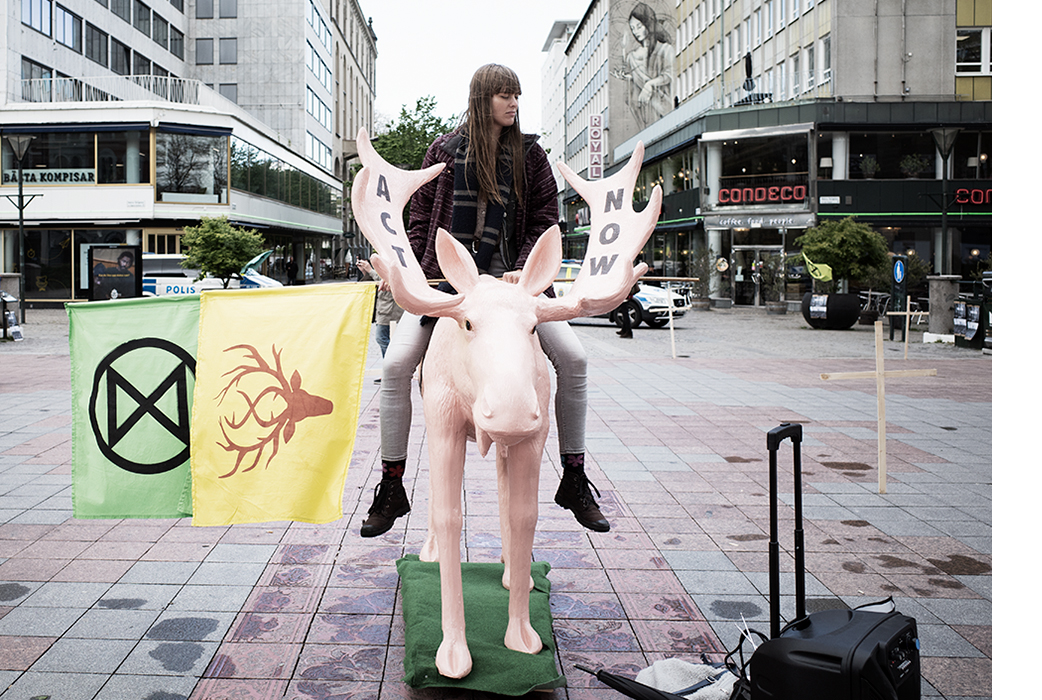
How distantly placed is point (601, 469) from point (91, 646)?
14.4ft

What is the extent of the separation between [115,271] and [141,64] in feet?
74.0

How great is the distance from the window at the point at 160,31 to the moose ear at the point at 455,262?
1951 inches

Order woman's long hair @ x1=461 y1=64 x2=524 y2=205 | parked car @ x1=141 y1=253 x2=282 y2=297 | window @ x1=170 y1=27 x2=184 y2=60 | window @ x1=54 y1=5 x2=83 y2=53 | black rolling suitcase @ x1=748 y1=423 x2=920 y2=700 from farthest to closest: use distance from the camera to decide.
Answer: window @ x1=170 y1=27 x2=184 y2=60 → window @ x1=54 y1=5 x2=83 y2=53 → parked car @ x1=141 y1=253 x2=282 y2=297 → woman's long hair @ x1=461 y1=64 x2=524 y2=205 → black rolling suitcase @ x1=748 y1=423 x2=920 y2=700

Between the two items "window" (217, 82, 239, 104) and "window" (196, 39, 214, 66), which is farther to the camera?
"window" (217, 82, 239, 104)

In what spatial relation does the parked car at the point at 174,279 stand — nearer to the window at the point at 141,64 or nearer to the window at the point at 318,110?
the window at the point at 141,64

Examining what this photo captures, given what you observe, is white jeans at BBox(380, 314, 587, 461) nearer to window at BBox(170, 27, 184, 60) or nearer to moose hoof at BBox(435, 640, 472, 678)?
moose hoof at BBox(435, 640, 472, 678)

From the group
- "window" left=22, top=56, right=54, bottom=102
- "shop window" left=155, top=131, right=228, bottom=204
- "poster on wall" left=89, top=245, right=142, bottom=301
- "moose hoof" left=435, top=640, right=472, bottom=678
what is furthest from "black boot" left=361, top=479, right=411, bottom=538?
"window" left=22, top=56, right=54, bottom=102

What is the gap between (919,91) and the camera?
114ft

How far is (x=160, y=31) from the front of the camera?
46.8 metres

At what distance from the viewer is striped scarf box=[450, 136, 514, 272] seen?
3.78 metres

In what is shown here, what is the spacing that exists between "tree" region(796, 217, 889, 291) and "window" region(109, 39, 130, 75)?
33.9 meters

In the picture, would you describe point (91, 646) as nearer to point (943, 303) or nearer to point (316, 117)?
point (943, 303)

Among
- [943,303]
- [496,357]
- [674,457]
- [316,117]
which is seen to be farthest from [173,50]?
[496,357]

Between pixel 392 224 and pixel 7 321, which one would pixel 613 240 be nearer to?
pixel 392 224
